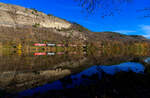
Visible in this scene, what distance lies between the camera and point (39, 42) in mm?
19109

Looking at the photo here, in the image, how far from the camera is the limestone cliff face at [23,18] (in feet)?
65.0

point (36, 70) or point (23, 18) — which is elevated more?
point (23, 18)

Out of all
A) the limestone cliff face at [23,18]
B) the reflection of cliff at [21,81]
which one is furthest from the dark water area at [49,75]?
the limestone cliff face at [23,18]

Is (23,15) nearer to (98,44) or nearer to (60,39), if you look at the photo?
(60,39)

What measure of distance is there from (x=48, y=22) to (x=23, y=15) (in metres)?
5.75

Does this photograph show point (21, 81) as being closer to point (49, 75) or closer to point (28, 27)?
point (49, 75)

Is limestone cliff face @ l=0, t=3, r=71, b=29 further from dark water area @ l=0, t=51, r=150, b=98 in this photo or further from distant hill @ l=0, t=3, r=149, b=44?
dark water area @ l=0, t=51, r=150, b=98

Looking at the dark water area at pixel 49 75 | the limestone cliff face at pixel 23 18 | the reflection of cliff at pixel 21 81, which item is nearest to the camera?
the dark water area at pixel 49 75

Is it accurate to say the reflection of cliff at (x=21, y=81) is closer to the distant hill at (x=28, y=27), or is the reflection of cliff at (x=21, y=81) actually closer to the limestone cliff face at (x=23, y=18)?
the distant hill at (x=28, y=27)

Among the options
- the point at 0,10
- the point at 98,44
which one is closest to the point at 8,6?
the point at 0,10

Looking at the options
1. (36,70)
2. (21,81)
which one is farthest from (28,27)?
(21,81)

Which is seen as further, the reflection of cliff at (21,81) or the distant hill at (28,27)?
the distant hill at (28,27)

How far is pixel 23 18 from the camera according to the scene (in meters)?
22.2

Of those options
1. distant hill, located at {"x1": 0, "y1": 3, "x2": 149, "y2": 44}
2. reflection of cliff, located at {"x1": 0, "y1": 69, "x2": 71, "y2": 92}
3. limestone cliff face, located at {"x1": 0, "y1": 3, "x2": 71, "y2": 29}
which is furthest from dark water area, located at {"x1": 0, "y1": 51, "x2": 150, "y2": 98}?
limestone cliff face, located at {"x1": 0, "y1": 3, "x2": 71, "y2": 29}
